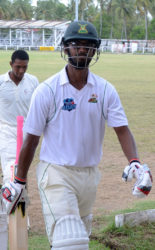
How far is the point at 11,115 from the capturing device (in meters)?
6.16

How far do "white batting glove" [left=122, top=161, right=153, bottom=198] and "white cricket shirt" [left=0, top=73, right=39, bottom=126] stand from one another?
8.99 feet

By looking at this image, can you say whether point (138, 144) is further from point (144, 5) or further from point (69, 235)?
point (144, 5)

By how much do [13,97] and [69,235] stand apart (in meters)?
3.16

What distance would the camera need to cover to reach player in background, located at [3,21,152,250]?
3.58 meters

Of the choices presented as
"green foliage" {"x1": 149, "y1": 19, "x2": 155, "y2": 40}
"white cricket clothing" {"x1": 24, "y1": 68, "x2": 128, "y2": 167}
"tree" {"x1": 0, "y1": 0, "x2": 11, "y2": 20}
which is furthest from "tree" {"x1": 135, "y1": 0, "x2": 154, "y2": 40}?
"white cricket clothing" {"x1": 24, "y1": 68, "x2": 128, "y2": 167}

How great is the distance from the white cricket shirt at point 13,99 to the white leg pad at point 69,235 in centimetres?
280

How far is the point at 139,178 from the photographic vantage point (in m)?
3.58

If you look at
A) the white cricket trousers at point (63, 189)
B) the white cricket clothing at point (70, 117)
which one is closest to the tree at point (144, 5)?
the white cricket clothing at point (70, 117)

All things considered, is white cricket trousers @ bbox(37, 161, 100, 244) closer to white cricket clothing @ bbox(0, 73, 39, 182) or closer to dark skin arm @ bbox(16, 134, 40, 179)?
dark skin arm @ bbox(16, 134, 40, 179)

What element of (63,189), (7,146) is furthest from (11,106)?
(63,189)

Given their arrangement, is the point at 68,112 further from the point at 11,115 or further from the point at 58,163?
the point at 11,115

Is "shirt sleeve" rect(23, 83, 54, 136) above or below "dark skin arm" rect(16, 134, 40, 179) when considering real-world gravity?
above

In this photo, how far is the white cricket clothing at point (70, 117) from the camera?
142 inches

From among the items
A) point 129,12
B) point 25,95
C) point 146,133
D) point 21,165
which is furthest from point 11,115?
point 129,12
